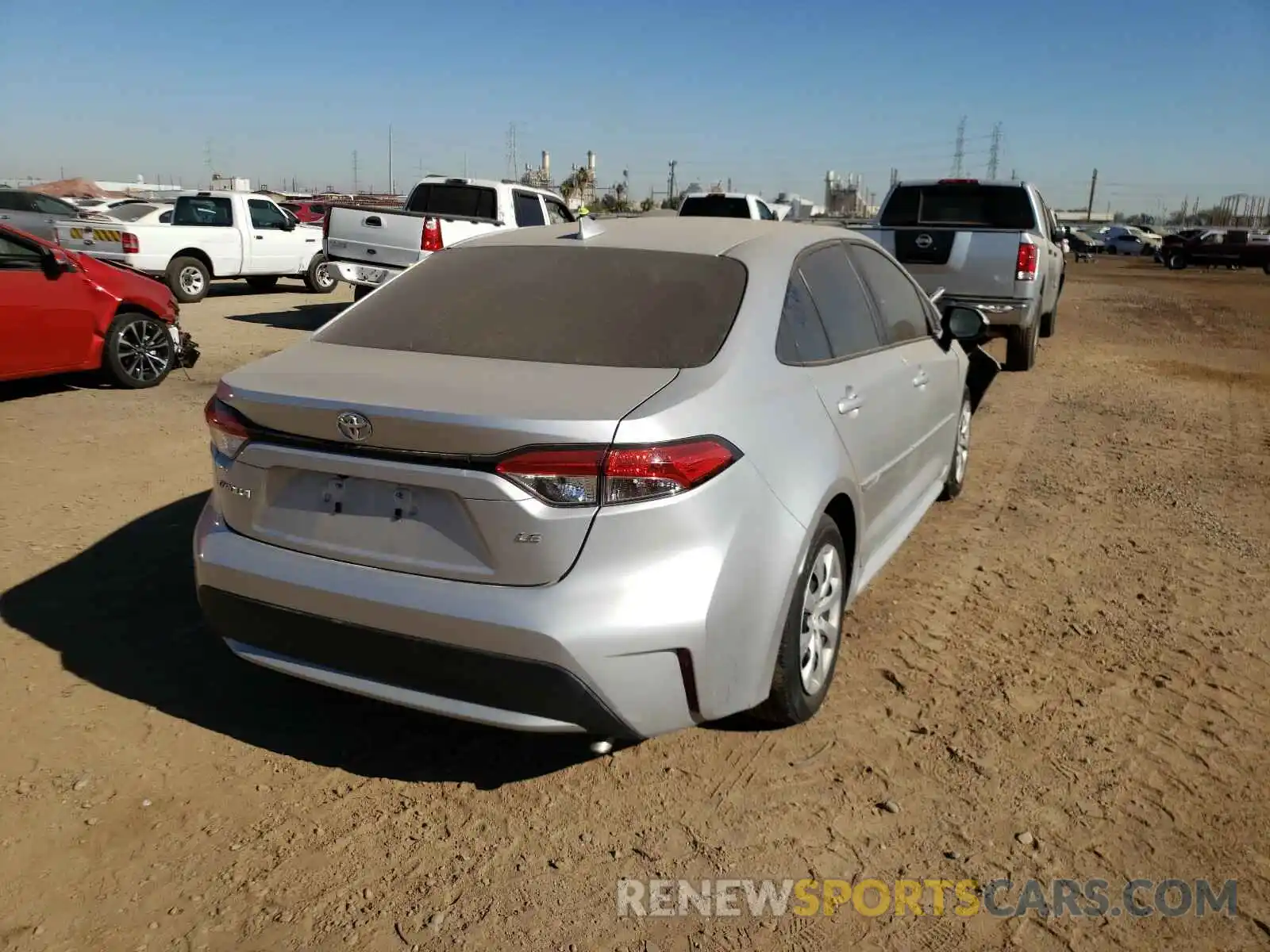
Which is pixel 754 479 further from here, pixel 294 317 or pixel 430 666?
pixel 294 317

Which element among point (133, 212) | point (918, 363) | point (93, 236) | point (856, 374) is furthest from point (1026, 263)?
point (133, 212)

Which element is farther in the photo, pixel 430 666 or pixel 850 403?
pixel 850 403

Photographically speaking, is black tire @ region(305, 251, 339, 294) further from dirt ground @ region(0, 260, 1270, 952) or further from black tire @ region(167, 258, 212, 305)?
dirt ground @ region(0, 260, 1270, 952)

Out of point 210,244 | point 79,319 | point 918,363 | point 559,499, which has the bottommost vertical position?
point 79,319

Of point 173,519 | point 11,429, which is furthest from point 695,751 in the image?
point 11,429

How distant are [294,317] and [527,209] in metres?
3.77

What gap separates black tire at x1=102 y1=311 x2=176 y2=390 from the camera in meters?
8.65

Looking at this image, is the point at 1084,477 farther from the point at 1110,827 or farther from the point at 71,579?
the point at 71,579

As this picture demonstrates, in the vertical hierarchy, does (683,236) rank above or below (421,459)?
above

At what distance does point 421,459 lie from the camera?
2.68m

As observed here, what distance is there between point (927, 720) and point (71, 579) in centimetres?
375

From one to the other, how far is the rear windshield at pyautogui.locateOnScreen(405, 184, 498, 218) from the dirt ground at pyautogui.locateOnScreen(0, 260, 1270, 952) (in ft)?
30.3

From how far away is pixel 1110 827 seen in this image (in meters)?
2.95

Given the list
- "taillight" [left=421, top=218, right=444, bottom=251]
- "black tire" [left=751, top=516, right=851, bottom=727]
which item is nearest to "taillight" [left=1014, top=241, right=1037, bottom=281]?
"taillight" [left=421, top=218, right=444, bottom=251]
